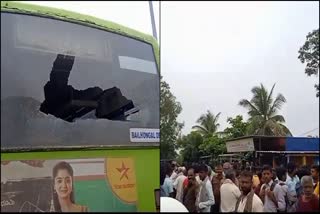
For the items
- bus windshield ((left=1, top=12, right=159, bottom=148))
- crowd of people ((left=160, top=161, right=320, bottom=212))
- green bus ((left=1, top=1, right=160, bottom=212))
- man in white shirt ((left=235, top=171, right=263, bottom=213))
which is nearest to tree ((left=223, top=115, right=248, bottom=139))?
crowd of people ((left=160, top=161, right=320, bottom=212))

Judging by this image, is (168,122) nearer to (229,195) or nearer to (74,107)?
(229,195)

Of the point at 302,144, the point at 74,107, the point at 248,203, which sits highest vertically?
the point at 74,107

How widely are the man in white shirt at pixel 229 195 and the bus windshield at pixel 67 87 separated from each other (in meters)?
0.75

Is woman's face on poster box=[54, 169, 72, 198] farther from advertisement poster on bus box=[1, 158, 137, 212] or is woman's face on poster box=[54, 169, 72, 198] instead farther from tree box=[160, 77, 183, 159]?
tree box=[160, 77, 183, 159]

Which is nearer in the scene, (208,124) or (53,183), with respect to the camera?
(53,183)

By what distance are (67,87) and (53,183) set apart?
90 cm

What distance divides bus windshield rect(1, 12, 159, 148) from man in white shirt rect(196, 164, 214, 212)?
0.58 meters

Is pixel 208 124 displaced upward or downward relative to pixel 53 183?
upward

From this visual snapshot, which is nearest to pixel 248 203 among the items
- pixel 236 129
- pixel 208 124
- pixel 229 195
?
pixel 229 195

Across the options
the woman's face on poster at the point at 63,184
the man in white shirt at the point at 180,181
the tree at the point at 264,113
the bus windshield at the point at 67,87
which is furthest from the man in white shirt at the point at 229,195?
the bus windshield at the point at 67,87

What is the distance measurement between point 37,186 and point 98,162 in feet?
1.33

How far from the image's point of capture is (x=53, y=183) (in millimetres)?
1973

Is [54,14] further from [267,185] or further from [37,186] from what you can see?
[267,185]

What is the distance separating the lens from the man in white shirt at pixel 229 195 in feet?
5.36
